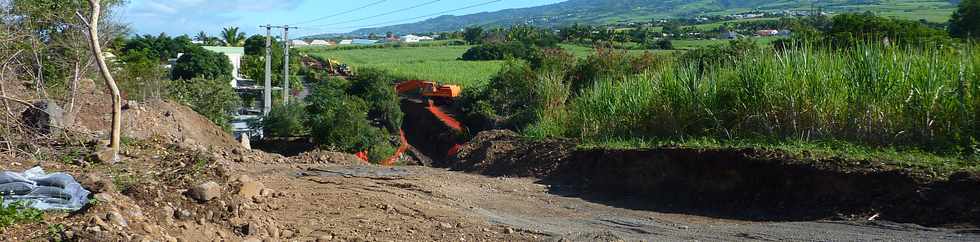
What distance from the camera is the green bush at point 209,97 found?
35.0m

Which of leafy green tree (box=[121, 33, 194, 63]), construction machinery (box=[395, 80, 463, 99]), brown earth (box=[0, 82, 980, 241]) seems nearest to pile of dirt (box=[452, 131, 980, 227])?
brown earth (box=[0, 82, 980, 241])

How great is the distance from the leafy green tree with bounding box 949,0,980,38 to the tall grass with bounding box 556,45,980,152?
1071cm

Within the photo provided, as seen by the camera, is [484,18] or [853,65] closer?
[853,65]

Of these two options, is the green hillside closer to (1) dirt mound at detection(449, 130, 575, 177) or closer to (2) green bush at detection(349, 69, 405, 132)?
(2) green bush at detection(349, 69, 405, 132)

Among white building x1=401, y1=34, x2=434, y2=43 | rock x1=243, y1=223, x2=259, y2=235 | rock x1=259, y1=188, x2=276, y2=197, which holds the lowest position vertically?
rock x1=259, y1=188, x2=276, y2=197

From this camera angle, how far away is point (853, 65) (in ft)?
43.3

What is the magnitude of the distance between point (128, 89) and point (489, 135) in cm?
1157

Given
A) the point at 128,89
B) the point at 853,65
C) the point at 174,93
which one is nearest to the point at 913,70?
the point at 853,65

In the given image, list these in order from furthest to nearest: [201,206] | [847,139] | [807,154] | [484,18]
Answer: [484,18]
[847,139]
[807,154]
[201,206]

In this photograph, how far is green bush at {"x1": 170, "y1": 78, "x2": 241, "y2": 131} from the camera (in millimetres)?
35031

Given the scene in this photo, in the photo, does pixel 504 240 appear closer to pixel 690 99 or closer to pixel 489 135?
pixel 690 99

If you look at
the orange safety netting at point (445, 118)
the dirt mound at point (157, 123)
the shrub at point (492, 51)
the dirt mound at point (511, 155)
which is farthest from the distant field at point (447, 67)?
the dirt mound at point (511, 155)

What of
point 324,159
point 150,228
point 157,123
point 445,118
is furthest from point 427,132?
point 150,228

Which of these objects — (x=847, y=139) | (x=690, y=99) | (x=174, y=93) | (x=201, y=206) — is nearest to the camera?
(x=201, y=206)
